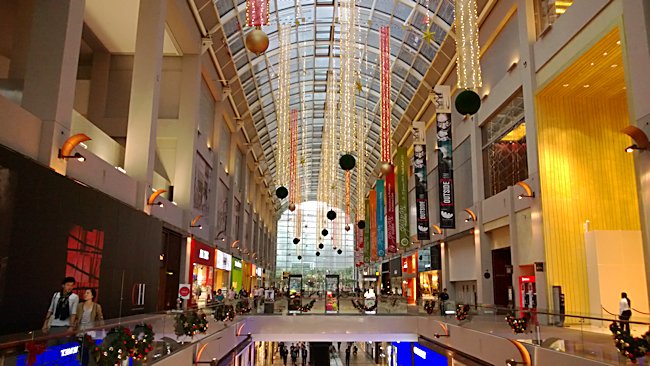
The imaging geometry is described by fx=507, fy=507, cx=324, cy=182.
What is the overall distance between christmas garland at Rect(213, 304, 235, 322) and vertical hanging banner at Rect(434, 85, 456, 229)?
32.5ft

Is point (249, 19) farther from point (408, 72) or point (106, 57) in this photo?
point (408, 72)

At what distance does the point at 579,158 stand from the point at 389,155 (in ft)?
20.0

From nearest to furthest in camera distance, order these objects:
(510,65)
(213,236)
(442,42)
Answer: (510,65) < (442,42) < (213,236)

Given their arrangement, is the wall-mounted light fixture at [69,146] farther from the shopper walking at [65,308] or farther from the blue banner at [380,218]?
the blue banner at [380,218]

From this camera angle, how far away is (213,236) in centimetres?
2459

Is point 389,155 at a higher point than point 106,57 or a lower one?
lower

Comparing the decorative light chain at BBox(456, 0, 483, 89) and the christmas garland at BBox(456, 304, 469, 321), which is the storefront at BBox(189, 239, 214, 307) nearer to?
the christmas garland at BBox(456, 304, 469, 321)

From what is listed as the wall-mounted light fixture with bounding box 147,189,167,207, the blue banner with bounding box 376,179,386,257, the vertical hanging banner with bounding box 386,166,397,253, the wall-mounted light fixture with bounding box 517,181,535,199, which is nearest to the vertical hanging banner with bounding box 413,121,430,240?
the vertical hanging banner with bounding box 386,166,397,253

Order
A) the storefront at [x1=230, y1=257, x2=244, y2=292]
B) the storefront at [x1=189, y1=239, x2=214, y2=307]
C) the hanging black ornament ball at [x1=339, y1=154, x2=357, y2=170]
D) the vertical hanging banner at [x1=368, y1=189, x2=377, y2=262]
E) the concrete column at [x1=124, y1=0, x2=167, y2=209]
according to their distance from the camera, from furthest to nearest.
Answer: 1. the vertical hanging banner at [x1=368, y1=189, x2=377, y2=262]
2. the storefront at [x1=230, y1=257, x2=244, y2=292]
3. the storefront at [x1=189, y1=239, x2=214, y2=307]
4. the concrete column at [x1=124, y1=0, x2=167, y2=209]
5. the hanging black ornament ball at [x1=339, y1=154, x2=357, y2=170]

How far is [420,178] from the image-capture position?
79.9 feet

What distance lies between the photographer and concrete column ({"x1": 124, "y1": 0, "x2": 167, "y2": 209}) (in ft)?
48.5

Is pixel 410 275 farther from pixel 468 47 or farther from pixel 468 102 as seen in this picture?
pixel 468 102

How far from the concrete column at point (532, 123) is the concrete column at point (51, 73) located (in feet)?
41.2

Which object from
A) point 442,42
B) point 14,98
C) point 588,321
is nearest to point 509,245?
point 442,42
